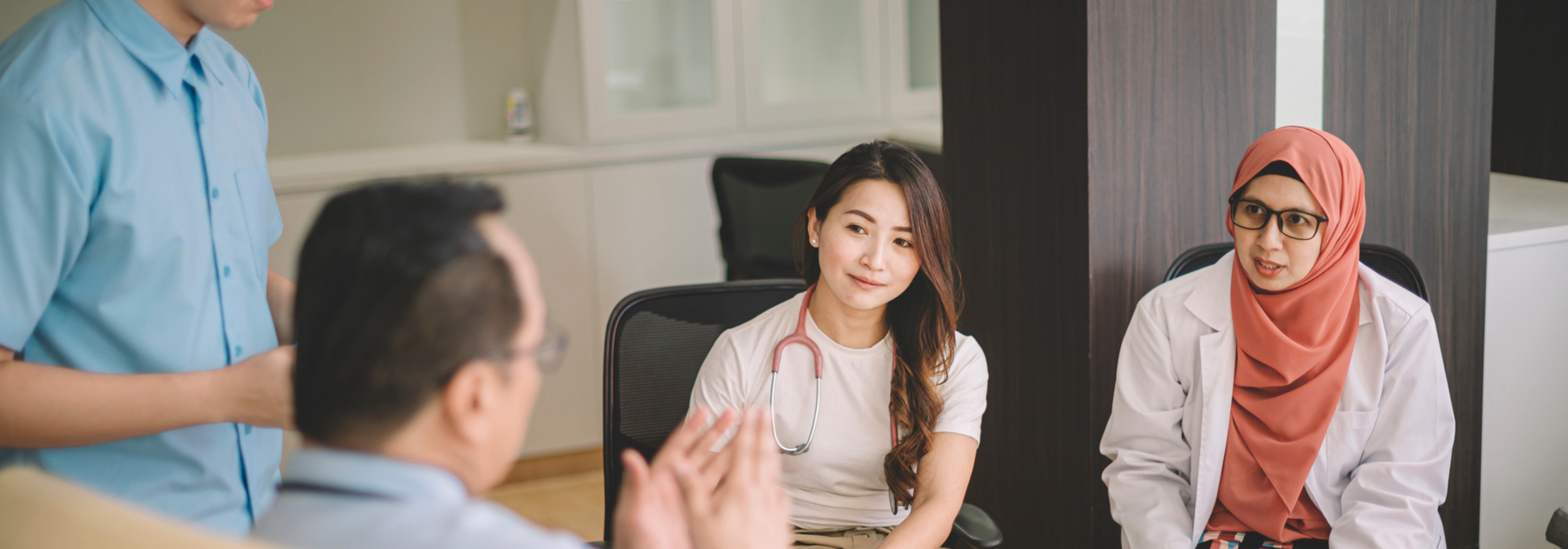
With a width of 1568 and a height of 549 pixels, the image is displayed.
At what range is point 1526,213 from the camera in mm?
2555

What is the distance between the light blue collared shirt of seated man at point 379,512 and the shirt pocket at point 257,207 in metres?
0.74

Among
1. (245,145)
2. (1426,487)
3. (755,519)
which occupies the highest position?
(245,145)

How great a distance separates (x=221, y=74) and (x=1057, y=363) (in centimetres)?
159

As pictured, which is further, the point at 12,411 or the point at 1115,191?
the point at 1115,191

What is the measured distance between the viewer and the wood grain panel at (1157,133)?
207 cm

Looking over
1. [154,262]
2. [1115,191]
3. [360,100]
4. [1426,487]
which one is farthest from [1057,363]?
[360,100]

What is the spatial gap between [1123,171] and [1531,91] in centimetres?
178

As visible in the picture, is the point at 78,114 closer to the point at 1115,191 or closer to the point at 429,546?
the point at 429,546

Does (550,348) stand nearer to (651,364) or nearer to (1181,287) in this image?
(651,364)

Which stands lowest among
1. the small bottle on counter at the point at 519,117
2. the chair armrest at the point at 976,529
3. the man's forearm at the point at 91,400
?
the chair armrest at the point at 976,529

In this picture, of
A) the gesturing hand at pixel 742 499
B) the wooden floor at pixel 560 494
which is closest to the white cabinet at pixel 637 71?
the wooden floor at pixel 560 494

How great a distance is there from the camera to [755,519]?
2.96 feet

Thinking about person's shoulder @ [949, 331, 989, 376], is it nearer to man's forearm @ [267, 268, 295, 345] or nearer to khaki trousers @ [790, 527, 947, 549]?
khaki trousers @ [790, 527, 947, 549]

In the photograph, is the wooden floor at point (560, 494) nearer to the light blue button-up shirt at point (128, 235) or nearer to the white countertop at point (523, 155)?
the white countertop at point (523, 155)
